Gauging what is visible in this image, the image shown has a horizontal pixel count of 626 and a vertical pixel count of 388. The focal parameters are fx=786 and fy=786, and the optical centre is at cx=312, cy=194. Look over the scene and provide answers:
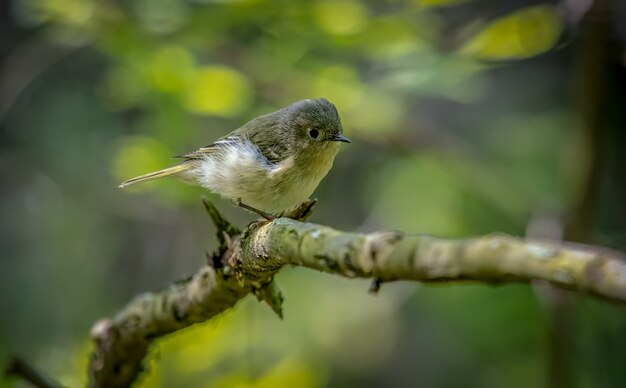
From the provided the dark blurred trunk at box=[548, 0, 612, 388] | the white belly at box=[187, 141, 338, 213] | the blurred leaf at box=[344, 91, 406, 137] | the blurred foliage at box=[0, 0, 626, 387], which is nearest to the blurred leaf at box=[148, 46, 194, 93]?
the blurred foliage at box=[0, 0, 626, 387]

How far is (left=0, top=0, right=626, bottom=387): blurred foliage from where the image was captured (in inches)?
139

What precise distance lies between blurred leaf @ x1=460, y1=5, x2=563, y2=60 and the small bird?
74 cm

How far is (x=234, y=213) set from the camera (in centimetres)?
535

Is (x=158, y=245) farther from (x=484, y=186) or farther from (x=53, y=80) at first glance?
(x=484, y=186)

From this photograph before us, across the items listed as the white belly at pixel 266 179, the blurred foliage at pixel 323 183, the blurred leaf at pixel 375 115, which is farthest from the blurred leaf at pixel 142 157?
the blurred leaf at pixel 375 115

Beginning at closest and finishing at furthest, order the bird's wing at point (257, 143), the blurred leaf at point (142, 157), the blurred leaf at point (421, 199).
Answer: the bird's wing at point (257, 143) → the blurred leaf at point (142, 157) → the blurred leaf at point (421, 199)

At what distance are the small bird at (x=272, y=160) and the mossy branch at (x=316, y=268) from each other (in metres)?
0.61

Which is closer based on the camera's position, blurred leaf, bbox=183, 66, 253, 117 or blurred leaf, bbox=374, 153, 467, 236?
blurred leaf, bbox=183, 66, 253, 117

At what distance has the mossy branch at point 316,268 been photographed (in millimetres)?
930

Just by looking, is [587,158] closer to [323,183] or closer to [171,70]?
[171,70]

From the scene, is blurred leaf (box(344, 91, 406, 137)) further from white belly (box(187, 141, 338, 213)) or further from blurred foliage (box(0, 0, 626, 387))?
white belly (box(187, 141, 338, 213))

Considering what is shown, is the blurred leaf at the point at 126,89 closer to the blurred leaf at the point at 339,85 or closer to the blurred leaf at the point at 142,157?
the blurred leaf at the point at 142,157

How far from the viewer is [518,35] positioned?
335 centimetres

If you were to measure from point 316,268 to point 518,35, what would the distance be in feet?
7.63
